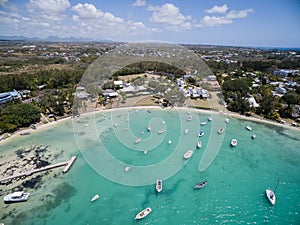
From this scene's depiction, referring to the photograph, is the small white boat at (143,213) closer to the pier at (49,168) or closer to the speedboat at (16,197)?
the pier at (49,168)

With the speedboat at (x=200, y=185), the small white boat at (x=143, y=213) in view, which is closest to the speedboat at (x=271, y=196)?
the speedboat at (x=200, y=185)

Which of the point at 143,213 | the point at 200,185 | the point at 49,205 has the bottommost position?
the point at 49,205

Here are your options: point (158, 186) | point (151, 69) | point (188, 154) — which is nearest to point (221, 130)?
point (188, 154)

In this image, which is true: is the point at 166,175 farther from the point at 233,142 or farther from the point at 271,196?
the point at 233,142

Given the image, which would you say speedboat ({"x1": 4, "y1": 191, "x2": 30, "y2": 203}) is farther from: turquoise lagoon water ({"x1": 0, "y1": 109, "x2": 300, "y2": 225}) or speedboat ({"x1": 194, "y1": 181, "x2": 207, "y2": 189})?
speedboat ({"x1": 194, "y1": 181, "x2": 207, "y2": 189})

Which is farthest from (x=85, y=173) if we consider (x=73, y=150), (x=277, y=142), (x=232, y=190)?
(x=277, y=142)

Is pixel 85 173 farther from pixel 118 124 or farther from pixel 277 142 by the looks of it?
pixel 277 142
